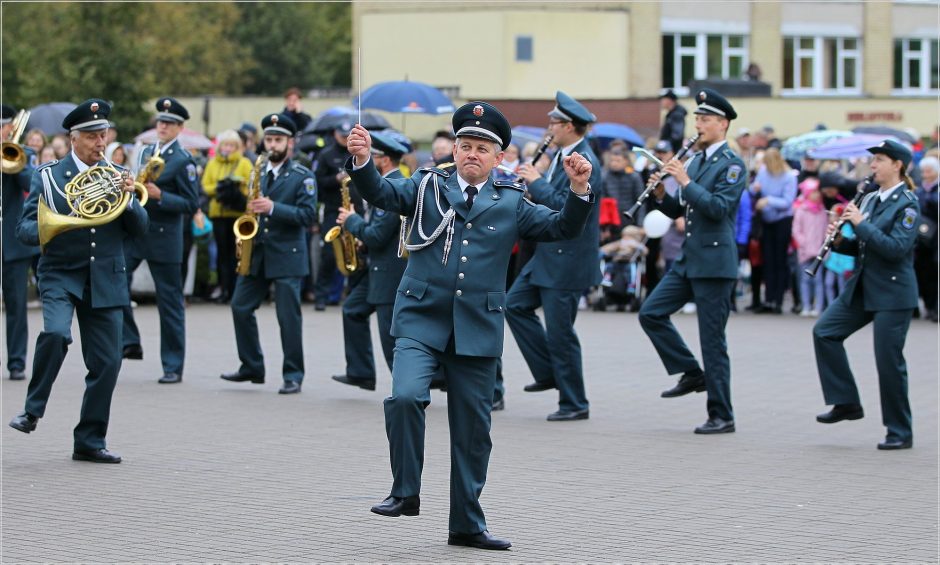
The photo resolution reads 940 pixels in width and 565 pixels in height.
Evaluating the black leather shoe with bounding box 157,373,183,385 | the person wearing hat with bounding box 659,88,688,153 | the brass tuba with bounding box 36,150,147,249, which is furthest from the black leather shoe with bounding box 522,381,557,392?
the person wearing hat with bounding box 659,88,688,153

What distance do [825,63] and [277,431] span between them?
142 feet

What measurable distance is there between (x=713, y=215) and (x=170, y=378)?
477cm

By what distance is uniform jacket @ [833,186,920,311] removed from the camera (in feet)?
33.9

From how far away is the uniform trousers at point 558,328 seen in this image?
37.7 feet

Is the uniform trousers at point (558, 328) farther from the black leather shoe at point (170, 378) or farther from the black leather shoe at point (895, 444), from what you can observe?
the black leather shoe at point (170, 378)

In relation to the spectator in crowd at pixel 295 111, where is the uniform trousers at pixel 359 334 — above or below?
below

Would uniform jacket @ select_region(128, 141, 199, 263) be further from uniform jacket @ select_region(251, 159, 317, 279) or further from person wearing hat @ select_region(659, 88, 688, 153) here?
person wearing hat @ select_region(659, 88, 688, 153)

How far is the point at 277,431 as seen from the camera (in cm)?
1080

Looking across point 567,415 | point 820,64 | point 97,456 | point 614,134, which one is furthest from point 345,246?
point 820,64

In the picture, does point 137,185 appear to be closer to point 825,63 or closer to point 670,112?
point 670,112

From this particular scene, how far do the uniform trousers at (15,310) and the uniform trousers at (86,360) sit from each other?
359cm

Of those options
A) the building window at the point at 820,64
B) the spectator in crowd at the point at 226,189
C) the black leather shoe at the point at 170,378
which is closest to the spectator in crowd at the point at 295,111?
the spectator in crowd at the point at 226,189

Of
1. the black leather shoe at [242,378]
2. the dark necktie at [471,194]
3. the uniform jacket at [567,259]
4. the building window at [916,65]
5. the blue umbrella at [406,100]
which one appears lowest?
the black leather shoe at [242,378]

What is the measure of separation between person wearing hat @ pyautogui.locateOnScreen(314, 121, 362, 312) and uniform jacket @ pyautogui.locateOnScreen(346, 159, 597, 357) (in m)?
9.42
